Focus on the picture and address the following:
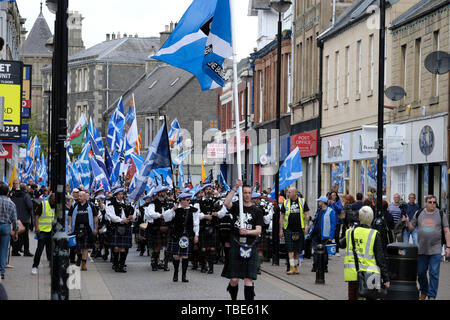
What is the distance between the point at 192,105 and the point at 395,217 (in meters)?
65.7

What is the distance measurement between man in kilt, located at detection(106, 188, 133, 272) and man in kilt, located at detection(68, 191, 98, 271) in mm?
467

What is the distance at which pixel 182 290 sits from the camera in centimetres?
1783

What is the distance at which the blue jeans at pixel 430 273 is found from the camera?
15856 mm

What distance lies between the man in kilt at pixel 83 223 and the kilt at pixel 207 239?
229cm

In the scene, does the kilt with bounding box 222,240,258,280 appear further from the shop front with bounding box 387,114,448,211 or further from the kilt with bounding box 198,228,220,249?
the shop front with bounding box 387,114,448,211

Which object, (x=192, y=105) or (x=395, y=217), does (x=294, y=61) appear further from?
(x=192, y=105)

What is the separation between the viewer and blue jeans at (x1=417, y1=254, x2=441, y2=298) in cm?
1586

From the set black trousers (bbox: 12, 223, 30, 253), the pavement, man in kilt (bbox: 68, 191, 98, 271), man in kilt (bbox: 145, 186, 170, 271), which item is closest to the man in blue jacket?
the pavement

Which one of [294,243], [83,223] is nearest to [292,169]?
[294,243]

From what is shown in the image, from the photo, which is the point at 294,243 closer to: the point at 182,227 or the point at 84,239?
the point at 182,227

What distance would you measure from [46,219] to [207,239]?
11.3ft

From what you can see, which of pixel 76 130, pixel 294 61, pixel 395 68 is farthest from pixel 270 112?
pixel 395 68

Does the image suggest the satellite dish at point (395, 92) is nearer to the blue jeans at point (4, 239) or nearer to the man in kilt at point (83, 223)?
the man in kilt at point (83, 223)

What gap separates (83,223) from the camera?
21812 millimetres
